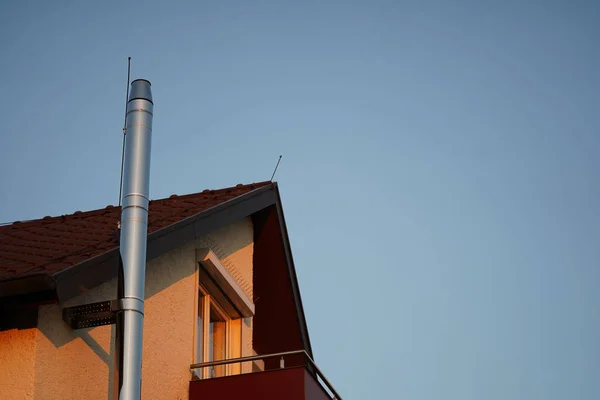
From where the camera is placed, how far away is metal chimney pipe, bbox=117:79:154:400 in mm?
8188

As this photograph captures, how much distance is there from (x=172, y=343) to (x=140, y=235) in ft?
10.2

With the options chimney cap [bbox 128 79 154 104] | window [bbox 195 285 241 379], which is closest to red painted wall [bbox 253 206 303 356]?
window [bbox 195 285 241 379]

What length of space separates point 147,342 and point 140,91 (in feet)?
9.86

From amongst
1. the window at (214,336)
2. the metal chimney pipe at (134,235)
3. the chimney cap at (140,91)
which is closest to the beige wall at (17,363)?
the metal chimney pipe at (134,235)

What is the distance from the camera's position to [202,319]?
13102mm

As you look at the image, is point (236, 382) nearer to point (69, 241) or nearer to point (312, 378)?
point (312, 378)

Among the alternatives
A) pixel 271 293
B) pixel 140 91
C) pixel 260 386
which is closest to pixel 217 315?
pixel 271 293

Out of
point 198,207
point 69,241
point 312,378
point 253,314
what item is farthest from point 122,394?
point 253,314

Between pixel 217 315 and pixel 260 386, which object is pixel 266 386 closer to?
pixel 260 386

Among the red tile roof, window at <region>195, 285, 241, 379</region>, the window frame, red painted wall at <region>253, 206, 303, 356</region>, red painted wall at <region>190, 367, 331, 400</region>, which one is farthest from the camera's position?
red painted wall at <region>253, 206, 303, 356</region>

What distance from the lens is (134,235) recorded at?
8.76 m

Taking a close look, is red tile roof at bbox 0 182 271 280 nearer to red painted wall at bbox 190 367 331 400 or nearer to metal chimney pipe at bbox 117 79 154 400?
metal chimney pipe at bbox 117 79 154 400

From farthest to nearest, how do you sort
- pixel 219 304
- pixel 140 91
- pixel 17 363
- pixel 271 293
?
pixel 271 293 → pixel 219 304 → pixel 140 91 → pixel 17 363

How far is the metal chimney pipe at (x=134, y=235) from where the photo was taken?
322 inches
